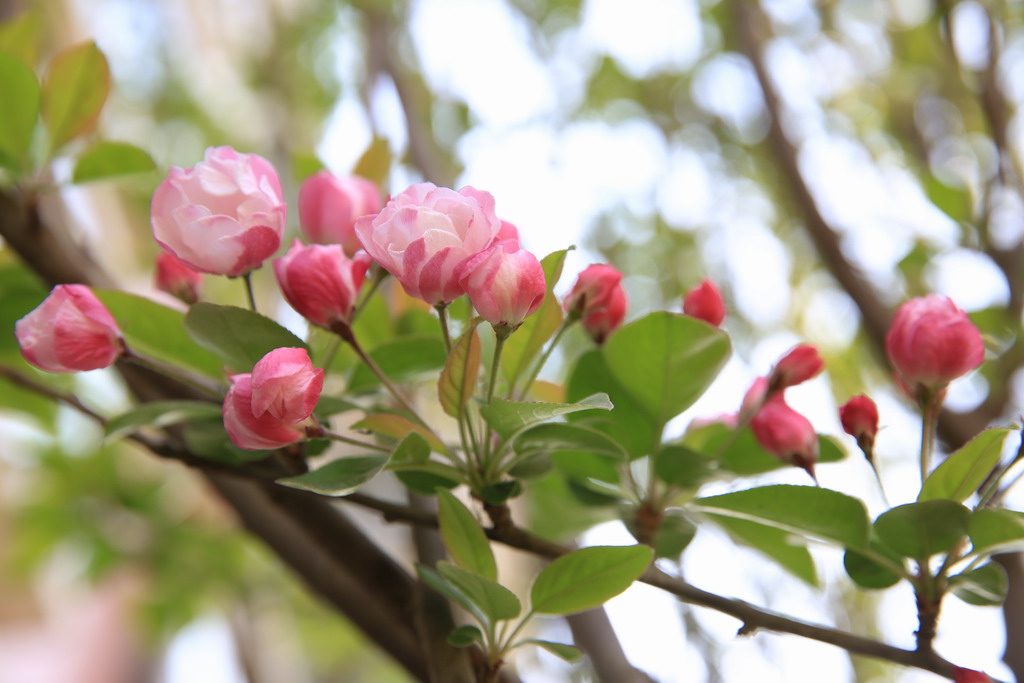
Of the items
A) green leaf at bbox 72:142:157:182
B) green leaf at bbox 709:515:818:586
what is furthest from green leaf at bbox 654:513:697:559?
green leaf at bbox 72:142:157:182

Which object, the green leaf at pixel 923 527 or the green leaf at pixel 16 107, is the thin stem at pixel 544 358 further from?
the green leaf at pixel 16 107

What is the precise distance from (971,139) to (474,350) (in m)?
1.42

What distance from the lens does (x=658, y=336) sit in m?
0.46

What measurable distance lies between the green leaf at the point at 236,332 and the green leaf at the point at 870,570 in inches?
11.8

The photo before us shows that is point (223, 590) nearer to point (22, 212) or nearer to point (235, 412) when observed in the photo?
point (22, 212)

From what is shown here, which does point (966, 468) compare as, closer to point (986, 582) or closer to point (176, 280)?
point (986, 582)

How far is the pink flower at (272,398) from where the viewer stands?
1.16 ft

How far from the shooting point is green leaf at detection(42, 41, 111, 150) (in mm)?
636

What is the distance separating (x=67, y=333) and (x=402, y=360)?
0.17 metres

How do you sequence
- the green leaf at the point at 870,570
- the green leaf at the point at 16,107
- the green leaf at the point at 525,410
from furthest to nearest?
the green leaf at the point at 16,107 < the green leaf at the point at 870,570 < the green leaf at the point at 525,410

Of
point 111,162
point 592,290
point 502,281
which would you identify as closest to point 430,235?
point 502,281

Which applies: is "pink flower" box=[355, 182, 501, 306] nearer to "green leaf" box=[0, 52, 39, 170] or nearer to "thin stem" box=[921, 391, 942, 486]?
"thin stem" box=[921, 391, 942, 486]

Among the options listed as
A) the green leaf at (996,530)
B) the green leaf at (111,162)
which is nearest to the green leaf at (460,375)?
the green leaf at (996,530)

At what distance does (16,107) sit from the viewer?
59 centimetres
